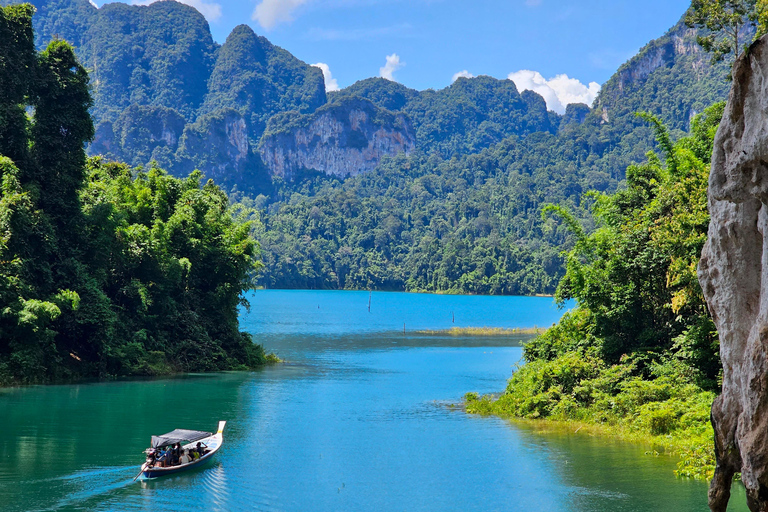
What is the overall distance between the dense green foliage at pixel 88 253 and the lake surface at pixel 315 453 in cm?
209

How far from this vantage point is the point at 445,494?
54.0 feet

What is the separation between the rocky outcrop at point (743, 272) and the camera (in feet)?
23.8

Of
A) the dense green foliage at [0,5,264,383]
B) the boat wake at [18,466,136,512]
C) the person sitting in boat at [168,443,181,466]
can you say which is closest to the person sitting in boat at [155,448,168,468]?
the person sitting in boat at [168,443,181,466]

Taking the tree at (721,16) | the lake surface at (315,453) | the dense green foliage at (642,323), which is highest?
the tree at (721,16)

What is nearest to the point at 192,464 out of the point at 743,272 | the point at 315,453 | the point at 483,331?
the point at 315,453

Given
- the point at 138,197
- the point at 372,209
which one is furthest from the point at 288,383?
the point at 372,209

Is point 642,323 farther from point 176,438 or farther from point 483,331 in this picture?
point 483,331

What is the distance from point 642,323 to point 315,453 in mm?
10655

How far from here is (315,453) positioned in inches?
795

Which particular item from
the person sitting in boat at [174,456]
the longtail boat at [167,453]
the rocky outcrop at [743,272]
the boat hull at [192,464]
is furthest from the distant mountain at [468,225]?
the rocky outcrop at [743,272]

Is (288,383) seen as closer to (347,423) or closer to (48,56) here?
(347,423)

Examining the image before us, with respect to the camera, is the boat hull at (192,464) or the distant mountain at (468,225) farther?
the distant mountain at (468,225)

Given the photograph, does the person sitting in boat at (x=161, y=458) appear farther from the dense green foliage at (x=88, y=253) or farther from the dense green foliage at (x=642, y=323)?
the dense green foliage at (x=88, y=253)

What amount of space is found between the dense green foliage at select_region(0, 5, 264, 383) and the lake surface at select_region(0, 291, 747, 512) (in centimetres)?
→ 209
